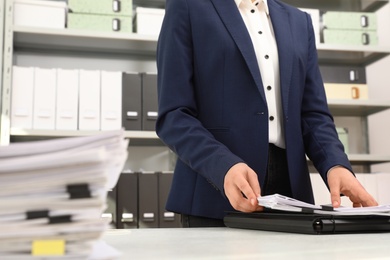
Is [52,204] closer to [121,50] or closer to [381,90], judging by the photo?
[121,50]

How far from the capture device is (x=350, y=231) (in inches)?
31.2

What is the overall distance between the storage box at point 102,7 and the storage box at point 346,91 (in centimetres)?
105

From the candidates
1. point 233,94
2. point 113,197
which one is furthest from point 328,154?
point 113,197

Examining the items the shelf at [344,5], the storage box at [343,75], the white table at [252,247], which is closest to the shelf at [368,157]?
the storage box at [343,75]

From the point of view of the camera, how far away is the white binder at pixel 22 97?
7.12 feet

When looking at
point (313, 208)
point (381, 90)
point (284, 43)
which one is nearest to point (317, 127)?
point (284, 43)

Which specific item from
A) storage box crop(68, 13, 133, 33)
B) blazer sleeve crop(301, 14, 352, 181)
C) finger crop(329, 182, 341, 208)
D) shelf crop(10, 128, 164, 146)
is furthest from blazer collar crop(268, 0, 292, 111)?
storage box crop(68, 13, 133, 33)

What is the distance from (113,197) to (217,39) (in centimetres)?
122

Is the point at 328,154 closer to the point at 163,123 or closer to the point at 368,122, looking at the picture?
the point at 163,123

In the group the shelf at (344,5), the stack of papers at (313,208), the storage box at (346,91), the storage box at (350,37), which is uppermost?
the shelf at (344,5)

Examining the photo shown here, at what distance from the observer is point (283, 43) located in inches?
48.1

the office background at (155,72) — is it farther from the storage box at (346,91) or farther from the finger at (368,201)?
the finger at (368,201)

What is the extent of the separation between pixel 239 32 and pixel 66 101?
1246 millimetres

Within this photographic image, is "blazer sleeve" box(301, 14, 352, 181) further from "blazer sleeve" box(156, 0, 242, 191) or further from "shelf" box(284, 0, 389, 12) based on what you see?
"shelf" box(284, 0, 389, 12)
